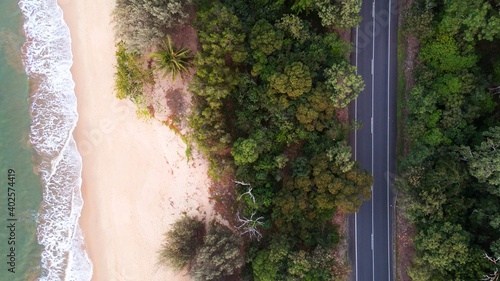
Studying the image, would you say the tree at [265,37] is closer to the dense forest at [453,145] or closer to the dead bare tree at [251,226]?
the dense forest at [453,145]

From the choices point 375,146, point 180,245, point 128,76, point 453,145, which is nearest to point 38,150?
point 128,76

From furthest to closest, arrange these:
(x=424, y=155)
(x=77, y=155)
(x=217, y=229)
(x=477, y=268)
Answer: (x=77, y=155), (x=217, y=229), (x=424, y=155), (x=477, y=268)

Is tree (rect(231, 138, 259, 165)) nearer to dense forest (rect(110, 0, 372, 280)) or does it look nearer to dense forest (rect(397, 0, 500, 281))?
dense forest (rect(110, 0, 372, 280))

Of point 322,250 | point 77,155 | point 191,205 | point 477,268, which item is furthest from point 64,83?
point 477,268

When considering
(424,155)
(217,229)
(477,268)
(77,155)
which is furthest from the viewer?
(77,155)

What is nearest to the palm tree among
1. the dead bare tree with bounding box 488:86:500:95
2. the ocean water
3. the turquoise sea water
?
the ocean water

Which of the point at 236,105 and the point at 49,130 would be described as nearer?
the point at 236,105

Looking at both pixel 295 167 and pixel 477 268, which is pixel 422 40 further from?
pixel 477 268
